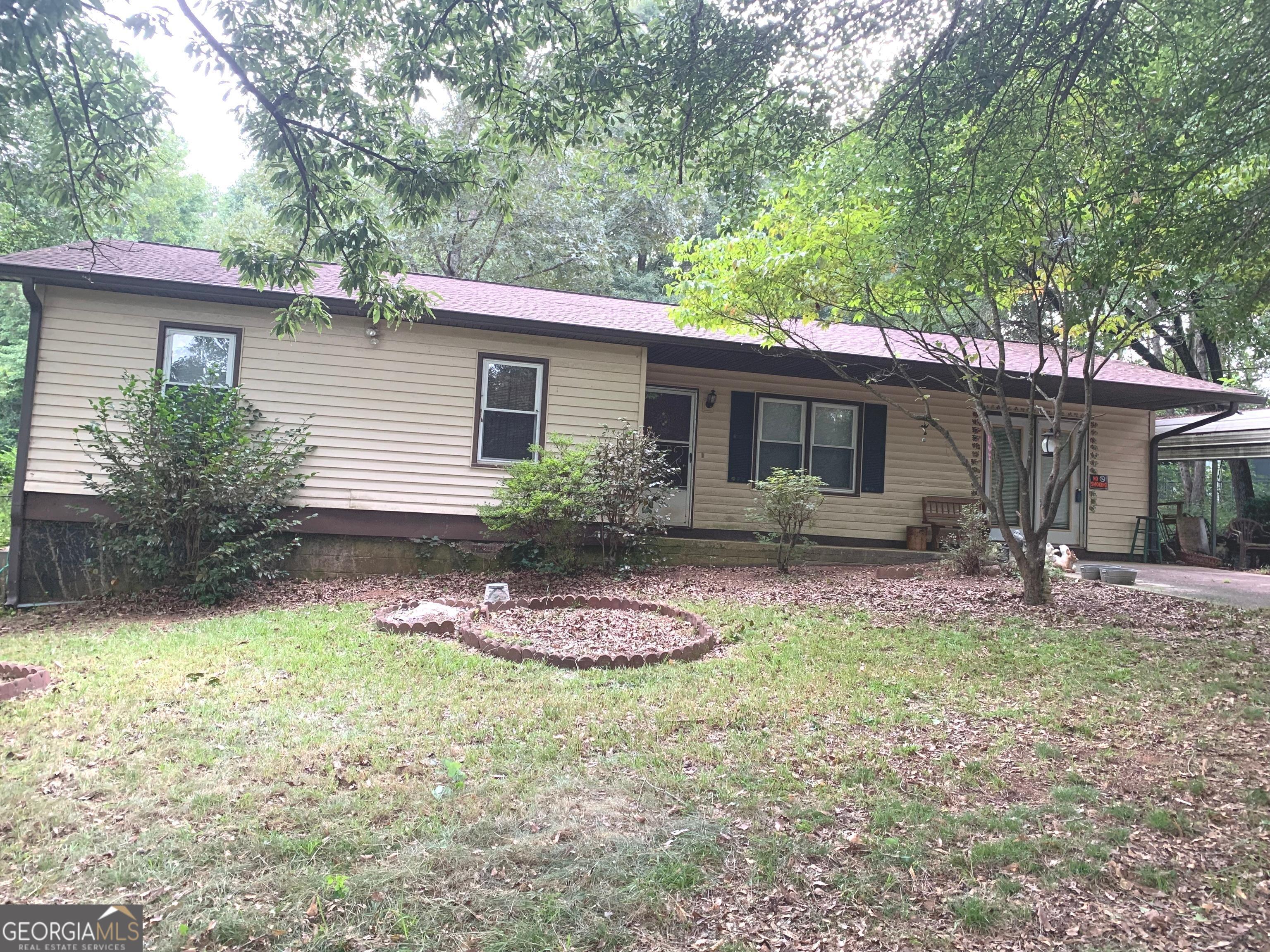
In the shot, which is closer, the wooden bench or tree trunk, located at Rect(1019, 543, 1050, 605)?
tree trunk, located at Rect(1019, 543, 1050, 605)

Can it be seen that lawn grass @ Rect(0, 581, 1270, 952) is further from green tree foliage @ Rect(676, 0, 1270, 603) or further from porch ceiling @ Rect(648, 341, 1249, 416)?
porch ceiling @ Rect(648, 341, 1249, 416)

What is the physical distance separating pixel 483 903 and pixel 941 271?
5938mm

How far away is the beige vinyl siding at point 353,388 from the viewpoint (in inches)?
324

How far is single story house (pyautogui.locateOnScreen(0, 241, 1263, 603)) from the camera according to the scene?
8234 mm

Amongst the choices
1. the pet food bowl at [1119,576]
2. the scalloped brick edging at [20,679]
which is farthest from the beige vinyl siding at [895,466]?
the scalloped brick edging at [20,679]

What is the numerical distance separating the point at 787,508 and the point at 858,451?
3.04 metres

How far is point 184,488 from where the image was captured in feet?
24.6

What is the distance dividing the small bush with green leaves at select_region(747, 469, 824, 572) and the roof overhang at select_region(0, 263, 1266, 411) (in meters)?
1.49

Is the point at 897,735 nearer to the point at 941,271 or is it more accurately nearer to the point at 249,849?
the point at 249,849

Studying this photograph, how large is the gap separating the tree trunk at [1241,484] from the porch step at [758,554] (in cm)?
895

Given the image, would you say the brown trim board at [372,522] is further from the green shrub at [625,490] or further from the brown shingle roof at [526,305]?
the brown shingle roof at [526,305]

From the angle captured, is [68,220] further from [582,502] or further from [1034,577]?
[1034,577]

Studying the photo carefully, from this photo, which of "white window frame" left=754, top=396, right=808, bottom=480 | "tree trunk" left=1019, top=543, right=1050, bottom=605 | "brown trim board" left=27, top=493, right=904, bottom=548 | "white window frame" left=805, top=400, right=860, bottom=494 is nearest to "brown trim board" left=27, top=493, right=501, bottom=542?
"brown trim board" left=27, top=493, right=904, bottom=548

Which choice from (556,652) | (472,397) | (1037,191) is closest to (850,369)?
(1037,191)
